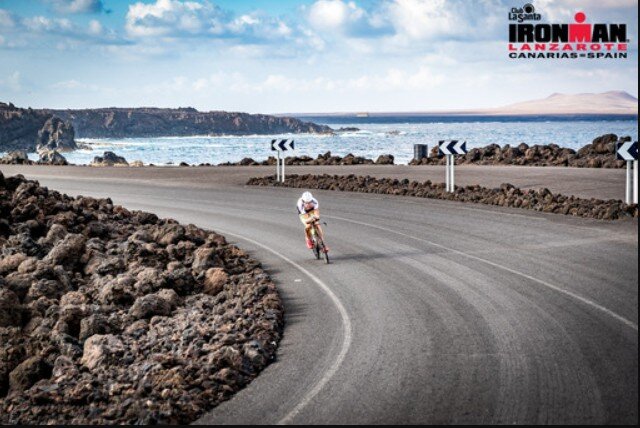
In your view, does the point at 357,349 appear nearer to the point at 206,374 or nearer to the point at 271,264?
the point at 206,374

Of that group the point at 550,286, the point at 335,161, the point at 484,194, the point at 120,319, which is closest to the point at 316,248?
the point at 550,286

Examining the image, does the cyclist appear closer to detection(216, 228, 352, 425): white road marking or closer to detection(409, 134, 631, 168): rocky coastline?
detection(216, 228, 352, 425): white road marking

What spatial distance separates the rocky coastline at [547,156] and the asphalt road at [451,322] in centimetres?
1952

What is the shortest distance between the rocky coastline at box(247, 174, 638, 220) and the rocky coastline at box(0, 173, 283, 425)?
1104 centimetres

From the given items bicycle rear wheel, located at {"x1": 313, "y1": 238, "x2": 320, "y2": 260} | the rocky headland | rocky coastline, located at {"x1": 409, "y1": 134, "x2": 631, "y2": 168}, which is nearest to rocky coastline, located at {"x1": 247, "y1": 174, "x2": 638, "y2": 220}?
bicycle rear wheel, located at {"x1": 313, "y1": 238, "x2": 320, "y2": 260}

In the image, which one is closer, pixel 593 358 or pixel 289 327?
A: pixel 593 358

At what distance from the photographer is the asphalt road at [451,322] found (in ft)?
29.9

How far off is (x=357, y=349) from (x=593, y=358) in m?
3.00

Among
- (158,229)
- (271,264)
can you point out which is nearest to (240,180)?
(158,229)

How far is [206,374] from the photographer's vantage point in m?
10.4

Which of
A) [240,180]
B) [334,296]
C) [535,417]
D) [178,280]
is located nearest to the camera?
[535,417]

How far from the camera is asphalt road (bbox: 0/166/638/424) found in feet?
29.9

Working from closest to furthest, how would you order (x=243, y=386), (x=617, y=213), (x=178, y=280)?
(x=243, y=386), (x=178, y=280), (x=617, y=213)

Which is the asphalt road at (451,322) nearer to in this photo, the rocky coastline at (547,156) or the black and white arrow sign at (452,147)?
the black and white arrow sign at (452,147)
